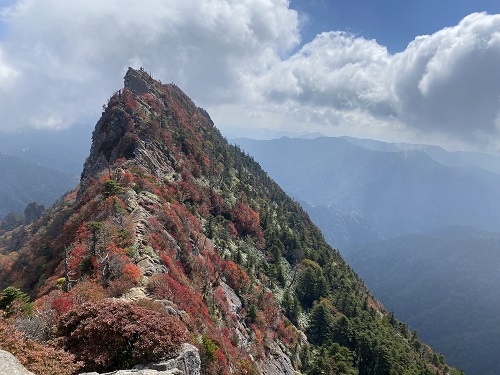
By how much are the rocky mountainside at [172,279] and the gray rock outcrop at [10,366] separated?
4.74 feet

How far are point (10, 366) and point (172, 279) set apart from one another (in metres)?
26.4

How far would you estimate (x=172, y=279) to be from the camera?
4016cm

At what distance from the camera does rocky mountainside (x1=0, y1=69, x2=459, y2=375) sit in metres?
21.2

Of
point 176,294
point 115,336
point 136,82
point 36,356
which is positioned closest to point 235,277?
point 176,294

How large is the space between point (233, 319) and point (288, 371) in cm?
1684

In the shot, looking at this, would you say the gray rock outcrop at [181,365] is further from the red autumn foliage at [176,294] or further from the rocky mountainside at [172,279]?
the red autumn foliage at [176,294]

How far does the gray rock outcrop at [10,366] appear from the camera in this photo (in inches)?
536

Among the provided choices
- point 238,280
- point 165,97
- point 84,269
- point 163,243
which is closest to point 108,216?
point 163,243

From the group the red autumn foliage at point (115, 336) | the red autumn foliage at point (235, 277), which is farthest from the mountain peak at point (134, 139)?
the red autumn foliage at point (115, 336)

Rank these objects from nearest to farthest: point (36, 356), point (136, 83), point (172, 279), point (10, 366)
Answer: point (10, 366), point (36, 356), point (172, 279), point (136, 83)

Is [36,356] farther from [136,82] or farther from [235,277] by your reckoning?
[136,82]

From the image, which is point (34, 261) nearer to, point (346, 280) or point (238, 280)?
point (238, 280)

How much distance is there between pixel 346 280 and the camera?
13025cm

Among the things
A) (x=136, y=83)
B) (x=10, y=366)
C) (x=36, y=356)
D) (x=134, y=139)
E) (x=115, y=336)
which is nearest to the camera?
(x=10, y=366)
